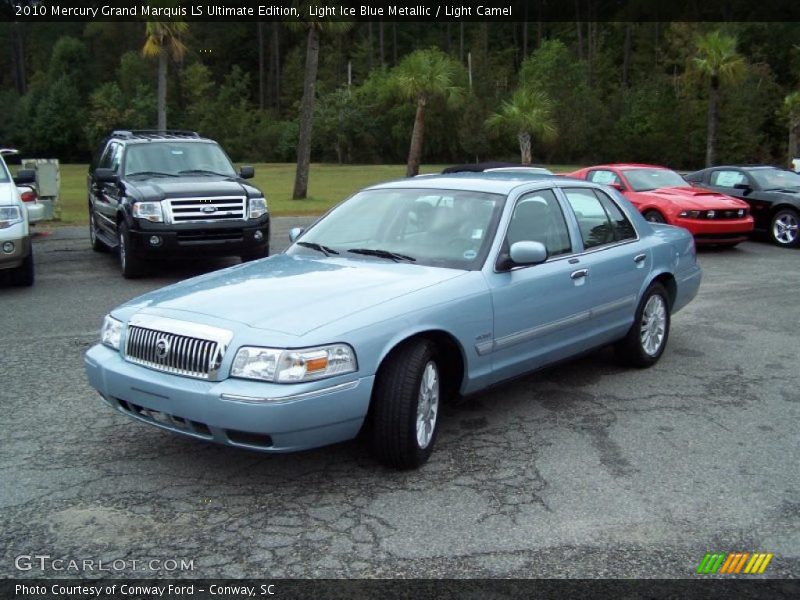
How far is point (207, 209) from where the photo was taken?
11055 mm

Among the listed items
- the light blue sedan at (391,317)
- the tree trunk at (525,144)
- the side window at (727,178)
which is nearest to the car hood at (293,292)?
the light blue sedan at (391,317)

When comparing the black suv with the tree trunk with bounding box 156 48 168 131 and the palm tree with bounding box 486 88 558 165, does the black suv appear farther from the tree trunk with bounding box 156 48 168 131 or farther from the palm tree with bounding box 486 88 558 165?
the palm tree with bounding box 486 88 558 165

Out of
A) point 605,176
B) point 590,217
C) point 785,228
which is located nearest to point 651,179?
point 605,176

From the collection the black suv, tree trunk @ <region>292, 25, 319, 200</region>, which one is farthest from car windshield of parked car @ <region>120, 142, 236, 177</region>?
tree trunk @ <region>292, 25, 319, 200</region>

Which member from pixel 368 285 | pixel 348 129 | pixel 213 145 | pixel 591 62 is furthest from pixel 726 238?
pixel 591 62

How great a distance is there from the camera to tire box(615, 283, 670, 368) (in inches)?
258

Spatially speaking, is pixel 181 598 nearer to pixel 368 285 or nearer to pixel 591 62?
pixel 368 285

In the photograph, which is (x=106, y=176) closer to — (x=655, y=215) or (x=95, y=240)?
(x=95, y=240)

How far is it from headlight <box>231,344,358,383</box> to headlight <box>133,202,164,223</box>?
716 centimetres

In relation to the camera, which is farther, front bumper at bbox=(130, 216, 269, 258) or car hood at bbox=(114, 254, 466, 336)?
front bumper at bbox=(130, 216, 269, 258)

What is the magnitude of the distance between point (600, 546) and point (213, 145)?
33.3 ft

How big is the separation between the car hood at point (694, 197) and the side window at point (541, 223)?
29.7 ft

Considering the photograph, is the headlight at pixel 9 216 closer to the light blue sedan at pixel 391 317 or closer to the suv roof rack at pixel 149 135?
the suv roof rack at pixel 149 135

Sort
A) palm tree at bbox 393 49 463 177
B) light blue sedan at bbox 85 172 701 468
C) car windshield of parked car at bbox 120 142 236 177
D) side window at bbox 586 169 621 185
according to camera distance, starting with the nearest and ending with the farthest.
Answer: light blue sedan at bbox 85 172 701 468 → car windshield of parked car at bbox 120 142 236 177 → side window at bbox 586 169 621 185 → palm tree at bbox 393 49 463 177
